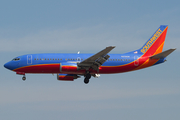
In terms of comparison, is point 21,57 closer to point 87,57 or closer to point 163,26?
point 87,57

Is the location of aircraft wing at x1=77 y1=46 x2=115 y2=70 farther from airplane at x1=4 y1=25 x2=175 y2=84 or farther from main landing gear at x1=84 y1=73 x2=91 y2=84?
main landing gear at x1=84 y1=73 x2=91 y2=84

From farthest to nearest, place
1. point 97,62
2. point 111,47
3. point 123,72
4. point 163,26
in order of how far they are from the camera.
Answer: point 163,26
point 123,72
point 97,62
point 111,47

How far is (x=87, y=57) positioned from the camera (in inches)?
2096

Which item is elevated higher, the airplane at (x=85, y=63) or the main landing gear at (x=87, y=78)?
the airplane at (x=85, y=63)

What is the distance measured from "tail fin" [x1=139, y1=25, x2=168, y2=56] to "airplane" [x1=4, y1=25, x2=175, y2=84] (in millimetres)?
411

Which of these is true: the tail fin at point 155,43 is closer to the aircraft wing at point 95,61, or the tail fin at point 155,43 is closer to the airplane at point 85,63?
the airplane at point 85,63

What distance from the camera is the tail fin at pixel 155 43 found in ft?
186

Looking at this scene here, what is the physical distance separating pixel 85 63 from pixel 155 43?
1375cm

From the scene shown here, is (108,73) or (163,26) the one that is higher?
(163,26)

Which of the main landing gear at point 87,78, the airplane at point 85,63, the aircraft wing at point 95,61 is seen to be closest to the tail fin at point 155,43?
the airplane at point 85,63

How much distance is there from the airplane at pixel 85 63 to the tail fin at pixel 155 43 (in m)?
0.41

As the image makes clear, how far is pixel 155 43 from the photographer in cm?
5769

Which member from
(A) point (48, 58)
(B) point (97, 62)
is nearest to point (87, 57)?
(B) point (97, 62)

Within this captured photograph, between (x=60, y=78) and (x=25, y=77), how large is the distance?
6.14m
